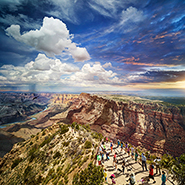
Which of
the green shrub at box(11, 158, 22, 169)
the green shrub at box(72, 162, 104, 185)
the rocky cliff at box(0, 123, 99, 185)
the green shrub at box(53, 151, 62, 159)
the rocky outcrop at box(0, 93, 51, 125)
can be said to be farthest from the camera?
the rocky outcrop at box(0, 93, 51, 125)

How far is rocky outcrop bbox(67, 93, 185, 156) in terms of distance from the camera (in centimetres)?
3881

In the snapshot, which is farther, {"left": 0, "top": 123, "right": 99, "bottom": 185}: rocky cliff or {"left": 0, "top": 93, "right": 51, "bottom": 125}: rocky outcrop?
{"left": 0, "top": 93, "right": 51, "bottom": 125}: rocky outcrop

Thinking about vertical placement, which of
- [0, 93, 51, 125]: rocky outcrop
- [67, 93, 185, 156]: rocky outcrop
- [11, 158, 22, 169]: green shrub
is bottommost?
[0, 93, 51, 125]: rocky outcrop

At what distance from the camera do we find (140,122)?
47781 millimetres

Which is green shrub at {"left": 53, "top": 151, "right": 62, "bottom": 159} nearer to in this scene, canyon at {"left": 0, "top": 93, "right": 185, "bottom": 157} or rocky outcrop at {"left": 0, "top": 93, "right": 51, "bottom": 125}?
canyon at {"left": 0, "top": 93, "right": 185, "bottom": 157}

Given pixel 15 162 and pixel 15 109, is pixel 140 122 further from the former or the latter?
pixel 15 109

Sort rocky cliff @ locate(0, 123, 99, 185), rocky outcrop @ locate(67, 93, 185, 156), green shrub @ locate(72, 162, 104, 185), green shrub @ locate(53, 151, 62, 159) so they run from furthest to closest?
rocky outcrop @ locate(67, 93, 185, 156)
green shrub @ locate(53, 151, 62, 159)
rocky cliff @ locate(0, 123, 99, 185)
green shrub @ locate(72, 162, 104, 185)

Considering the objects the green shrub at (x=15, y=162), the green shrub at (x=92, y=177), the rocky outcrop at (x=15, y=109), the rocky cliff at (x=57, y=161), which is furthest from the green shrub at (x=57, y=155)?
the rocky outcrop at (x=15, y=109)

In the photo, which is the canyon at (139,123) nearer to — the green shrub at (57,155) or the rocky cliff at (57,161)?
the rocky cliff at (57,161)

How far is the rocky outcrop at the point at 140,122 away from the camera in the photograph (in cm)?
3881

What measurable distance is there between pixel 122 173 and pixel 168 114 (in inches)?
1787

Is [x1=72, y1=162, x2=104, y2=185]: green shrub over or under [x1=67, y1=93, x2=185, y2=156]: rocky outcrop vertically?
over

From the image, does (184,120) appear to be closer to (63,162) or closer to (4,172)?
(63,162)

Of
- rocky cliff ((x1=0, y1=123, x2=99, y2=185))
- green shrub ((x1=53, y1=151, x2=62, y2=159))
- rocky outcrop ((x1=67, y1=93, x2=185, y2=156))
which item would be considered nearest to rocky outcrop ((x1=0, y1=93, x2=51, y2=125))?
rocky outcrop ((x1=67, y1=93, x2=185, y2=156))
